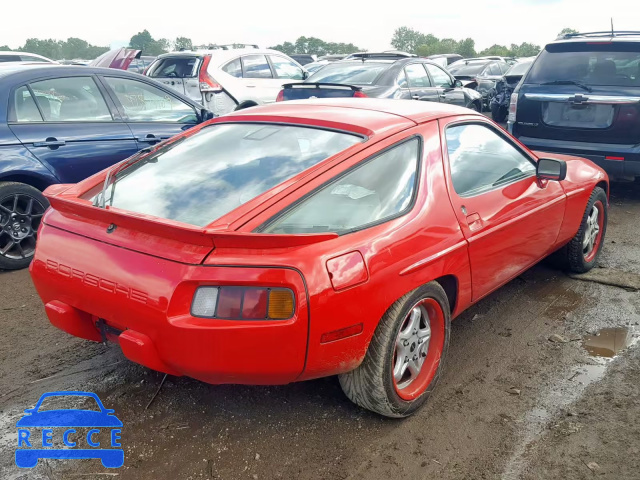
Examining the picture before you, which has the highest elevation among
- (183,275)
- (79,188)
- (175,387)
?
(79,188)

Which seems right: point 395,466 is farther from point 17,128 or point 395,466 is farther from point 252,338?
point 17,128

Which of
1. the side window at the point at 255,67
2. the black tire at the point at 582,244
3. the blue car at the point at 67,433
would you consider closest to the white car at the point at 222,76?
the side window at the point at 255,67

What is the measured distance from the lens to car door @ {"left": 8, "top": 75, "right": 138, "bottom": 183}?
514 cm

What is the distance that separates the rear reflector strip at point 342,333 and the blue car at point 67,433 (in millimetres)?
1021

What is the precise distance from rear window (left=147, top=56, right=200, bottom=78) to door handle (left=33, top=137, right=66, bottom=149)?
576cm

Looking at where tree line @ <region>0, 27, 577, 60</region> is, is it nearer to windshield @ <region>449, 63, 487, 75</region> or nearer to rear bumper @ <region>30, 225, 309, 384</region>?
windshield @ <region>449, 63, 487, 75</region>

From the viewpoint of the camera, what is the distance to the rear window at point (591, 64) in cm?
651

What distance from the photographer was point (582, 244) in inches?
182

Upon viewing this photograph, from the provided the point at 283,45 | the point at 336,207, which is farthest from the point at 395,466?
the point at 283,45

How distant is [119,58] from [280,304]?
1069cm

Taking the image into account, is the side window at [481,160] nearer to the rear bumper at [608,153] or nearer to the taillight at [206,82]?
the rear bumper at [608,153]

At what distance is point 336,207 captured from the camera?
2.75 meters

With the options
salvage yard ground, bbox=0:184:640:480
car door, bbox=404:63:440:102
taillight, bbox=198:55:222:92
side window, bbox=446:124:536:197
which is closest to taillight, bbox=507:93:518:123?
car door, bbox=404:63:440:102

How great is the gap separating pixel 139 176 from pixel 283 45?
58.3 metres
